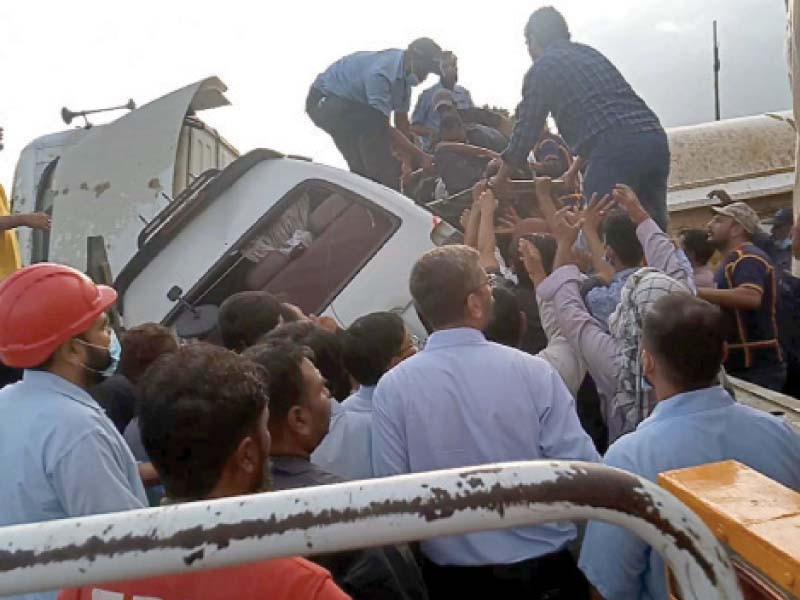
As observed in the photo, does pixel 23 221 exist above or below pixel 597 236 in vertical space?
above

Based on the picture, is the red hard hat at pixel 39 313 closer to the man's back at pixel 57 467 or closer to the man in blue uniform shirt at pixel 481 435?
the man's back at pixel 57 467

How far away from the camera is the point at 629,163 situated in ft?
15.6

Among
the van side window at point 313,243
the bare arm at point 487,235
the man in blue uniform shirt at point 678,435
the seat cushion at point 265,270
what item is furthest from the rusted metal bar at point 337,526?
the seat cushion at point 265,270

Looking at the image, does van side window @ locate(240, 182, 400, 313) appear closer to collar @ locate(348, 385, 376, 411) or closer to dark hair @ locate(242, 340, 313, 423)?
collar @ locate(348, 385, 376, 411)

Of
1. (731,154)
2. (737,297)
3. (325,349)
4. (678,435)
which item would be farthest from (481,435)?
(731,154)

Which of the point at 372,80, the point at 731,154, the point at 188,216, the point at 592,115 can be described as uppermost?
the point at 372,80

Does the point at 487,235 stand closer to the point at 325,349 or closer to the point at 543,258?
the point at 543,258

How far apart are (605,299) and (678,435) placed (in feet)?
4.23

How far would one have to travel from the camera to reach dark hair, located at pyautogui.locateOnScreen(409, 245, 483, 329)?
2.57 m

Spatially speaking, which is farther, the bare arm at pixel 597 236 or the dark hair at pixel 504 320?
the bare arm at pixel 597 236

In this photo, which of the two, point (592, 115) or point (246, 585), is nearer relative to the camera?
point (246, 585)

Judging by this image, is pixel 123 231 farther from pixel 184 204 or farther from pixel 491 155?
pixel 491 155

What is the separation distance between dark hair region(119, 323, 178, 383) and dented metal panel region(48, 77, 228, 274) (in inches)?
111

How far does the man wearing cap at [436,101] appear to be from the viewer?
7406 mm
